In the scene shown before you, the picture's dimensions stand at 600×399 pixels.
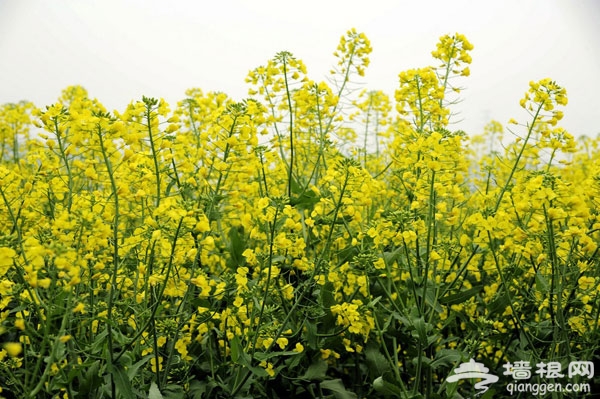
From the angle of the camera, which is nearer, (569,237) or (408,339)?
(569,237)

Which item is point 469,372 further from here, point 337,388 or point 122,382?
point 122,382

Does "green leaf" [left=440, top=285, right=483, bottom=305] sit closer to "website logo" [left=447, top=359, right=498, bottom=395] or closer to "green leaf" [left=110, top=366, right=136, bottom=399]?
"website logo" [left=447, top=359, right=498, bottom=395]

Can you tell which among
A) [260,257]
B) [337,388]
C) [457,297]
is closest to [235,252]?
[260,257]

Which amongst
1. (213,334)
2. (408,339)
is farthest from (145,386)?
(408,339)

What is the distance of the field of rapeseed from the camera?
7.31ft

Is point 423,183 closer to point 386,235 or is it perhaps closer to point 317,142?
point 386,235

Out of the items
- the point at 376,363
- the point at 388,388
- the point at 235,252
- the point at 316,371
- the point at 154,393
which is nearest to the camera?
the point at 154,393

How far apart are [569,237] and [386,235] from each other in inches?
36.5

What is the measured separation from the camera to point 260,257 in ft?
9.06

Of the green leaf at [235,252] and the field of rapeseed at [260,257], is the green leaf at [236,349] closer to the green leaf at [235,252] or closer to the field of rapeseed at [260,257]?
the field of rapeseed at [260,257]

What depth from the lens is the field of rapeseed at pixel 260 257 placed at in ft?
7.31

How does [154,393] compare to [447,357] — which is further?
[447,357]

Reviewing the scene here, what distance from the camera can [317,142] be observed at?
417 centimetres

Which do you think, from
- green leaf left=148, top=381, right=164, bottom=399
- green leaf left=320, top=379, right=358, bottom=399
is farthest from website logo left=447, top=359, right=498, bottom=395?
green leaf left=148, top=381, right=164, bottom=399
